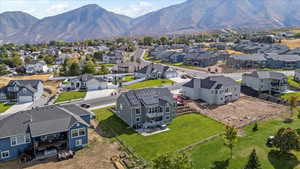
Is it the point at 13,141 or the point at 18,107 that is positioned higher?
the point at 13,141

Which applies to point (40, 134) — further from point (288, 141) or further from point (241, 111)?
point (241, 111)

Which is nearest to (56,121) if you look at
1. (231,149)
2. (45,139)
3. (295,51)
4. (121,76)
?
(45,139)

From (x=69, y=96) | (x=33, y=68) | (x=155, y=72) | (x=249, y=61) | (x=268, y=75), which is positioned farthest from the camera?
(x=249, y=61)

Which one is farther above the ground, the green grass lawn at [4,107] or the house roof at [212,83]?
the house roof at [212,83]

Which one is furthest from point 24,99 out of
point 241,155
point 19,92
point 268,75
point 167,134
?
point 268,75

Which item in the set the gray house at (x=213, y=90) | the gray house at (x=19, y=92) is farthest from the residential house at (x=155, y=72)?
the gray house at (x=19, y=92)

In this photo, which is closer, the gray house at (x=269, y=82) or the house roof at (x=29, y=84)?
the house roof at (x=29, y=84)

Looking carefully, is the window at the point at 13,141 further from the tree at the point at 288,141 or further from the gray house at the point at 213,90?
the gray house at the point at 213,90

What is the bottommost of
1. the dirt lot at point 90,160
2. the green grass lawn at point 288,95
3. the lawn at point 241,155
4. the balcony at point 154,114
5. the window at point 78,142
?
the dirt lot at point 90,160
